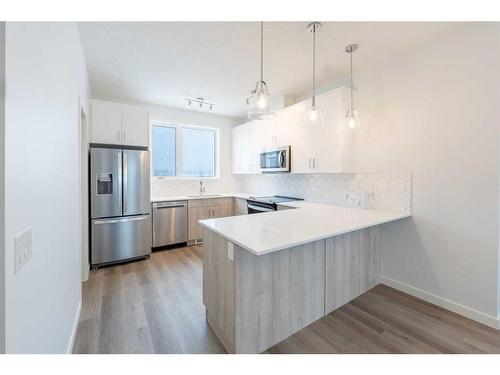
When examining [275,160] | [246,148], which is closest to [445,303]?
[275,160]

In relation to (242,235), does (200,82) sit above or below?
above

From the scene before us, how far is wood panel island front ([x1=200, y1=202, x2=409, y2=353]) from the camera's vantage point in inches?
63.4

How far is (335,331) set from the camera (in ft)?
6.41

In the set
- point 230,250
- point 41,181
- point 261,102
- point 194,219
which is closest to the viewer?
point 41,181

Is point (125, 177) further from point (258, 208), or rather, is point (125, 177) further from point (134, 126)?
point (258, 208)

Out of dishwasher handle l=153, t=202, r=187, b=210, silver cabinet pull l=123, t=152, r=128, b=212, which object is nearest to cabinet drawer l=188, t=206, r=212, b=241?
dishwasher handle l=153, t=202, r=187, b=210

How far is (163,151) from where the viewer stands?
4555 mm

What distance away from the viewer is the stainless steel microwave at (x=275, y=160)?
3620mm

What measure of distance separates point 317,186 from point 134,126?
291 centimetres

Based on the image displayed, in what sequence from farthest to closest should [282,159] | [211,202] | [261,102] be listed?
1. [211,202]
2. [282,159]
3. [261,102]

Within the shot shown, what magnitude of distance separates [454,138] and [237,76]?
96.9 inches

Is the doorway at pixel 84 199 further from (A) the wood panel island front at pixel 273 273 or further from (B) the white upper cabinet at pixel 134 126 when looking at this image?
(A) the wood panel island front at pixel 273 273

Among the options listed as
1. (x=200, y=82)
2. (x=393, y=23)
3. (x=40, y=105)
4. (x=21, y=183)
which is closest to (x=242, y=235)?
(x=21, y=183)
